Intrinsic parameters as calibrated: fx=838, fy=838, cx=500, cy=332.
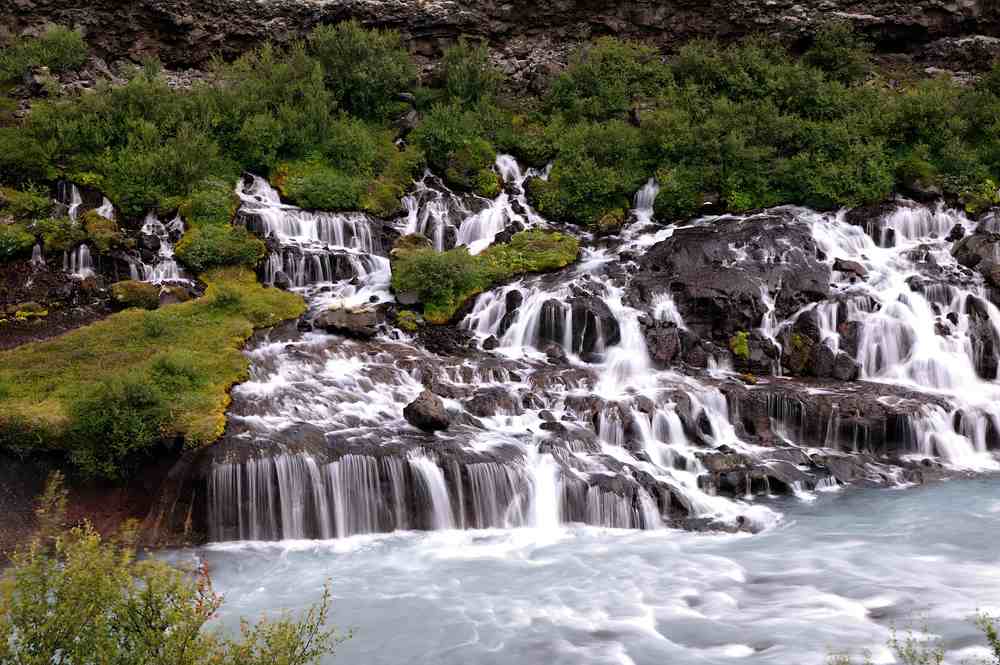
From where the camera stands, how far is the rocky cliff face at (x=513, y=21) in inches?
1282

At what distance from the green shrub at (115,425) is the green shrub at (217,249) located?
Result: 26.8 ft

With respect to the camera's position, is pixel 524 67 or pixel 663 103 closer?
pixel 663 103

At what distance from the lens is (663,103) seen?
31.4 meters

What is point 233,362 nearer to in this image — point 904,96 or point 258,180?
point 258,180

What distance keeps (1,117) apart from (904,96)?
99.4 feet

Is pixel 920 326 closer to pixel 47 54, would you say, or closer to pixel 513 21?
pixel 513 21

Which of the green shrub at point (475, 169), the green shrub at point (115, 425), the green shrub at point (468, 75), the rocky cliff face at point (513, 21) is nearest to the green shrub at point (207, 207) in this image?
the green shrub at point (475, 169)

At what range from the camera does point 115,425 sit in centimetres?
1484

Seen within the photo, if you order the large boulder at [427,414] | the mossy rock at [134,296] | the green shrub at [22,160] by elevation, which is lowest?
the large boulder at [427,414]

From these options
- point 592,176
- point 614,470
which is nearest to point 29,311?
point 614,470

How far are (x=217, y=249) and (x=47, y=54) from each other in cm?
1214

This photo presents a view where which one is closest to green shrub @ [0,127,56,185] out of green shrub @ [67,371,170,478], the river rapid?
green shrub @ [67,371,170,478]

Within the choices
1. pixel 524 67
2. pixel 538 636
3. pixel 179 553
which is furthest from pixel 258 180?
pixel 538 636

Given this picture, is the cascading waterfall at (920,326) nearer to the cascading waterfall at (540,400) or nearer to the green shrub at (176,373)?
the cascading waterfall at (540,400)
